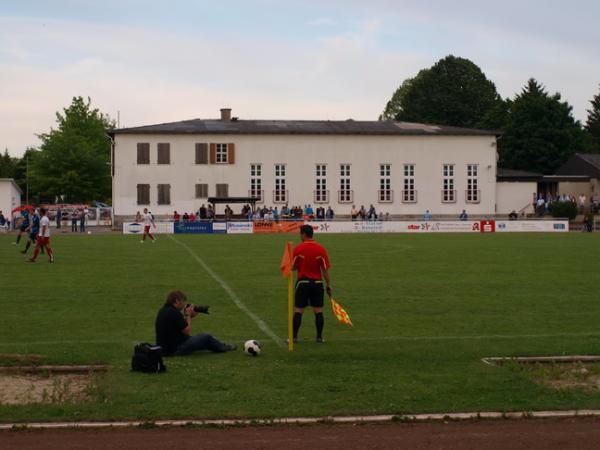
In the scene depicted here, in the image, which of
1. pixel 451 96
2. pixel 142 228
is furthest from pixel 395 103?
pixel 142 228

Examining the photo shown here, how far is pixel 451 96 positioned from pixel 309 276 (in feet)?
297

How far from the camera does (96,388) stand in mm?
10617

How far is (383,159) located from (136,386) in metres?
62.7

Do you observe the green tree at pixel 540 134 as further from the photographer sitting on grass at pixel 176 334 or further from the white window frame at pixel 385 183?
the photographer sitting on grass at pixel 176 334

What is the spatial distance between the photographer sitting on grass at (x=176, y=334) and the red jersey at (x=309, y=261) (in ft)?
6.07

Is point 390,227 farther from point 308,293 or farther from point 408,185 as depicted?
point 308,293

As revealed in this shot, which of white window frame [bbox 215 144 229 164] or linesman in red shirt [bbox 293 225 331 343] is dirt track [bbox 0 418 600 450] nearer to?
linesman in red shirt [bbox 293 225 331 343]

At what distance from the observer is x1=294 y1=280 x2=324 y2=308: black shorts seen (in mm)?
13953

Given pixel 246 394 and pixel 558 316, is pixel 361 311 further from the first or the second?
pixel 246 394

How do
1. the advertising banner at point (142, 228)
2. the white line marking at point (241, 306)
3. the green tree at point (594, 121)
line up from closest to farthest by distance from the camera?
the white line marking at point (241, 306) → the advertising banner at point (142, 228) → the green tree at point (594, 121)

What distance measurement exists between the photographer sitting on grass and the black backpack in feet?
3.39

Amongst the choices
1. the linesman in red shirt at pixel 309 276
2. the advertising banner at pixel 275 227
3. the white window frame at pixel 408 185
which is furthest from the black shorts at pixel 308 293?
the white window frame at pixel 408 185

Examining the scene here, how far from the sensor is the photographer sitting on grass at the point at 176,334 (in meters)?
12.5

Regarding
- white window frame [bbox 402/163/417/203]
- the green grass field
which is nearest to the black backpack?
the green grass field
